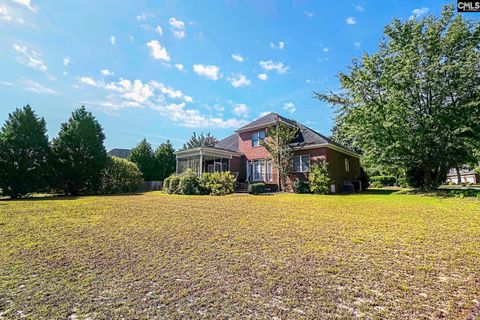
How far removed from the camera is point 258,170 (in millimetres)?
22766

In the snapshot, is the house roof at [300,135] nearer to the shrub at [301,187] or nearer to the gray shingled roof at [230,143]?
the gray shingled roof at [230,143]

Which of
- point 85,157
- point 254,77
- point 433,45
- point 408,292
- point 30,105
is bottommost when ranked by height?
point 408,292

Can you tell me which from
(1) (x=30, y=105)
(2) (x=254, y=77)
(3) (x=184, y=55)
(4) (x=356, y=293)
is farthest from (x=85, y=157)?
(4) (x=356, y=293)

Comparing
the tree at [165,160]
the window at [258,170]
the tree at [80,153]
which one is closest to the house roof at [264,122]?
the window at [258,170]

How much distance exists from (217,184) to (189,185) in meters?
2.29

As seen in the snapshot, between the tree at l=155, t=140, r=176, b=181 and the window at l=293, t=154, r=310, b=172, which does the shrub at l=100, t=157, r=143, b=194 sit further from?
the window at l=293, t=154, r=310, b=172

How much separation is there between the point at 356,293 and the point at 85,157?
2225 centimetres

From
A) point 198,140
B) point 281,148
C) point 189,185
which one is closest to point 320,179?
point 281,148

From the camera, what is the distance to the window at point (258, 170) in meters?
22.4

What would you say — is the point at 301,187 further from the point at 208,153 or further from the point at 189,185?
the point at 189,185

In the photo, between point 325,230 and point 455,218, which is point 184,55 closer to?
point 325,230

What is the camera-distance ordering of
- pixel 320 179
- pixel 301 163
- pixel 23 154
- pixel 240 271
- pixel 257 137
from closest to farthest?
pixel 240 271 < pixel 23 154 < pixel 320 179 < pixel 301 163 < pixel 257 137

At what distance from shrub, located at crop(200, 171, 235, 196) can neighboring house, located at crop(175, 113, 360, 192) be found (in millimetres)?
1814

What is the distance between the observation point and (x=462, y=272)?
3615 mm
